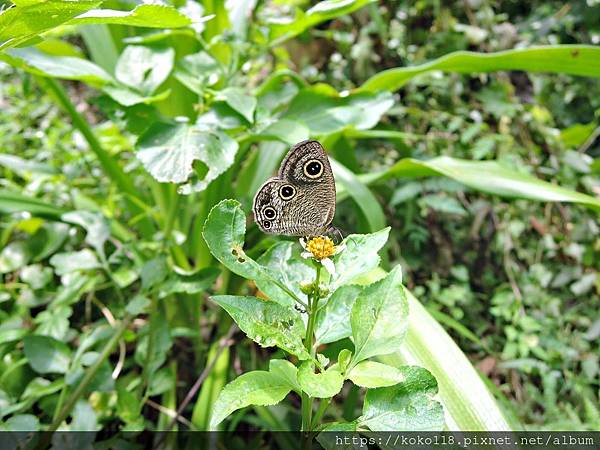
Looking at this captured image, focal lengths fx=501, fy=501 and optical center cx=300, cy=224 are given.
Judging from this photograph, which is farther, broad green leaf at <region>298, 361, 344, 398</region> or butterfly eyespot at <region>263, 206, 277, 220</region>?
butterfly eyespot at <region>263, 206, 277, 220</region>

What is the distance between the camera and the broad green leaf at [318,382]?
375mm

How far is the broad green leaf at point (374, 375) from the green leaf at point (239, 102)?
40 centimetres

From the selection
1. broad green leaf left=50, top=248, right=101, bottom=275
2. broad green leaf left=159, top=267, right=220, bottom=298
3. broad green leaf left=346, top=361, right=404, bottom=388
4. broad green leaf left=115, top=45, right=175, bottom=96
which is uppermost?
broad green leaf left=115, top=45, right=175, bottom=96

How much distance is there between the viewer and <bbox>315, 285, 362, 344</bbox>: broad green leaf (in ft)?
1.55

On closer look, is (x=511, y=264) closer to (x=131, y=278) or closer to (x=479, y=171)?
(x=479, y=171)

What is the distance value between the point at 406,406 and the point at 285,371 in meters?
0.10

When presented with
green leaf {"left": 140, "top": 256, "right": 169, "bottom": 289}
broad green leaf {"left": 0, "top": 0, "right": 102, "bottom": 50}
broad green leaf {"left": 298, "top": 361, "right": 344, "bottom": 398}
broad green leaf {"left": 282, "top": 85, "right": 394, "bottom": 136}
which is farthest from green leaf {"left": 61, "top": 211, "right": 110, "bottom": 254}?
broad green leaf {"left": 298, "top": 361, "right": 344, "bottom": 398}

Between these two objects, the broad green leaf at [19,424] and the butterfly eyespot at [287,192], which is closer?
the butterfly eyespot at [287,192]

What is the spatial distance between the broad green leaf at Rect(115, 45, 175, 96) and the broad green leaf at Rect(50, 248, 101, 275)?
302 mm

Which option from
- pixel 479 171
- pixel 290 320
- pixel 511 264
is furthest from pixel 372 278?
pixel 511 264

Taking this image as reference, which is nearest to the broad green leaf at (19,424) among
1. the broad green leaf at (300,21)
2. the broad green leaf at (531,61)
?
the broad green leaf at (300,21)

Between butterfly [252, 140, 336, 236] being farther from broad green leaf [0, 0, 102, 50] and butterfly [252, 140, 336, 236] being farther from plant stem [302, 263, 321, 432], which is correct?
broad green leaf [0, 0, 102, 50]

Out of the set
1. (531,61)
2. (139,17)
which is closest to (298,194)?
(139,17)

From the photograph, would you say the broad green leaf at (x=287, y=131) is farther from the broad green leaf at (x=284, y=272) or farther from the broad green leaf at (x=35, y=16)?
the broad green leaf at (x=35, y=16)
